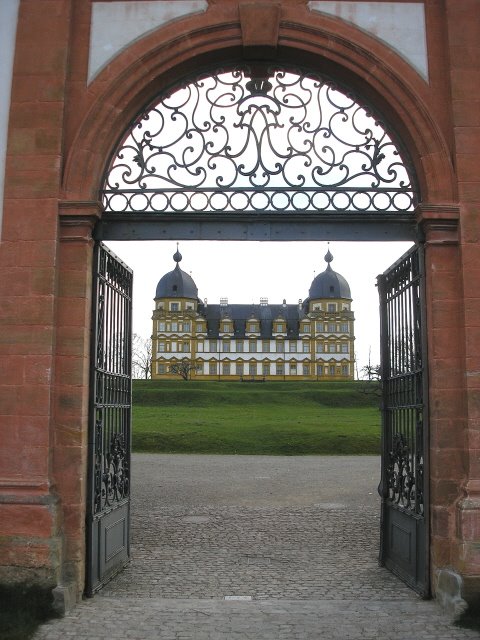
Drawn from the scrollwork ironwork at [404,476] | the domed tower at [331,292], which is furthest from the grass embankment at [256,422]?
the domed tower at [331,292]

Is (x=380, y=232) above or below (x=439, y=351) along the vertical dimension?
above

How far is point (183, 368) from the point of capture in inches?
2744

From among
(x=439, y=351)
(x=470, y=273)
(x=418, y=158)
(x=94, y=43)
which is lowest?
(x=439, y=351)

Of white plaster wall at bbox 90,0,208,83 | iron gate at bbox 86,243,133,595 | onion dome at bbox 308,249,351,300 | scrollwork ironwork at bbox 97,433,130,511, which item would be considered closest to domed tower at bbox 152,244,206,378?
onion dome at bbox 308,249,351,300

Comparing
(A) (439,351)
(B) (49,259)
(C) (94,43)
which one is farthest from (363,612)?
(C) (94,43)

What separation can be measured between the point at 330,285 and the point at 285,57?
219ft

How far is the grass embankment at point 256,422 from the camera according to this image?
2298 centimetres

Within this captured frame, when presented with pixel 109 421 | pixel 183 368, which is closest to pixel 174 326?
pixel 183 368

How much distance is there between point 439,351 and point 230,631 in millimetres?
2844

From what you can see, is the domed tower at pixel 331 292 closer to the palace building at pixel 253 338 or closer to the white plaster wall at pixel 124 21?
the palace building at pixel 253 338

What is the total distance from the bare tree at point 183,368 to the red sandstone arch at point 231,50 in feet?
206

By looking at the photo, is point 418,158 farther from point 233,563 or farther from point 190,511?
point 190,511

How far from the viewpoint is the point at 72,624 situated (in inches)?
220

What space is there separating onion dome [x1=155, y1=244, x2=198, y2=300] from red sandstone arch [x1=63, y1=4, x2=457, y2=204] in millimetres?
63969
